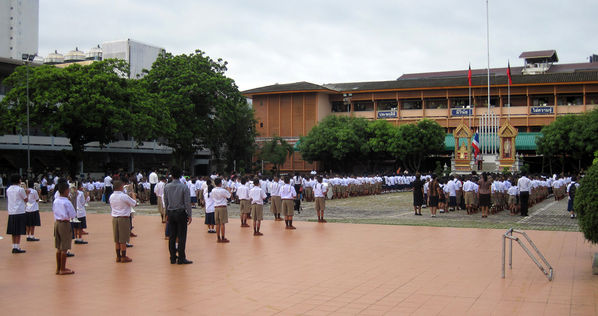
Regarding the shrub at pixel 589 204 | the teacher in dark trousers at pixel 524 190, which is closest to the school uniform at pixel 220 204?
the shrub at pixel 589 204

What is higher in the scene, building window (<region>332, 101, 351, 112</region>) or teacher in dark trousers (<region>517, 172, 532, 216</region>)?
building window (<region>332, 101, 351, 112</region>)

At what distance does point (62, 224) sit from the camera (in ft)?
32.0

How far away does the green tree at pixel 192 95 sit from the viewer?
39.7 m

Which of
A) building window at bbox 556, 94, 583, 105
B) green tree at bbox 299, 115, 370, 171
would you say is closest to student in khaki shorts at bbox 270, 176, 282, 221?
green tree at bbox 299, 115, 370, 171

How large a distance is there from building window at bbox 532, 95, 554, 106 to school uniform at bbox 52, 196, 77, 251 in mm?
52945

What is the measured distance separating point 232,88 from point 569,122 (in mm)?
27670

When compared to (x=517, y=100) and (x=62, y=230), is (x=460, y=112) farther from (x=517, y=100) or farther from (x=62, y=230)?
(x=62, y=230)

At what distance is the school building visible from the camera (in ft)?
172

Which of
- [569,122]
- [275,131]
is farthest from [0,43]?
[569,122]

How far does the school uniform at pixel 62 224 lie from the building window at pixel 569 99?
53498 millimetres

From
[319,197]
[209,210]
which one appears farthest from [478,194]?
[209,210]

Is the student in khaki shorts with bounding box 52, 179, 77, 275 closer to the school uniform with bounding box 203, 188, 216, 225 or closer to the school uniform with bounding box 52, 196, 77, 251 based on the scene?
the school uniform with bounding box 52, 196, 77, 251

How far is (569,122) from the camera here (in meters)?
44.6

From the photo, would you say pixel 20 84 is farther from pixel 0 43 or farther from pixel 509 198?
pixel 0 43
